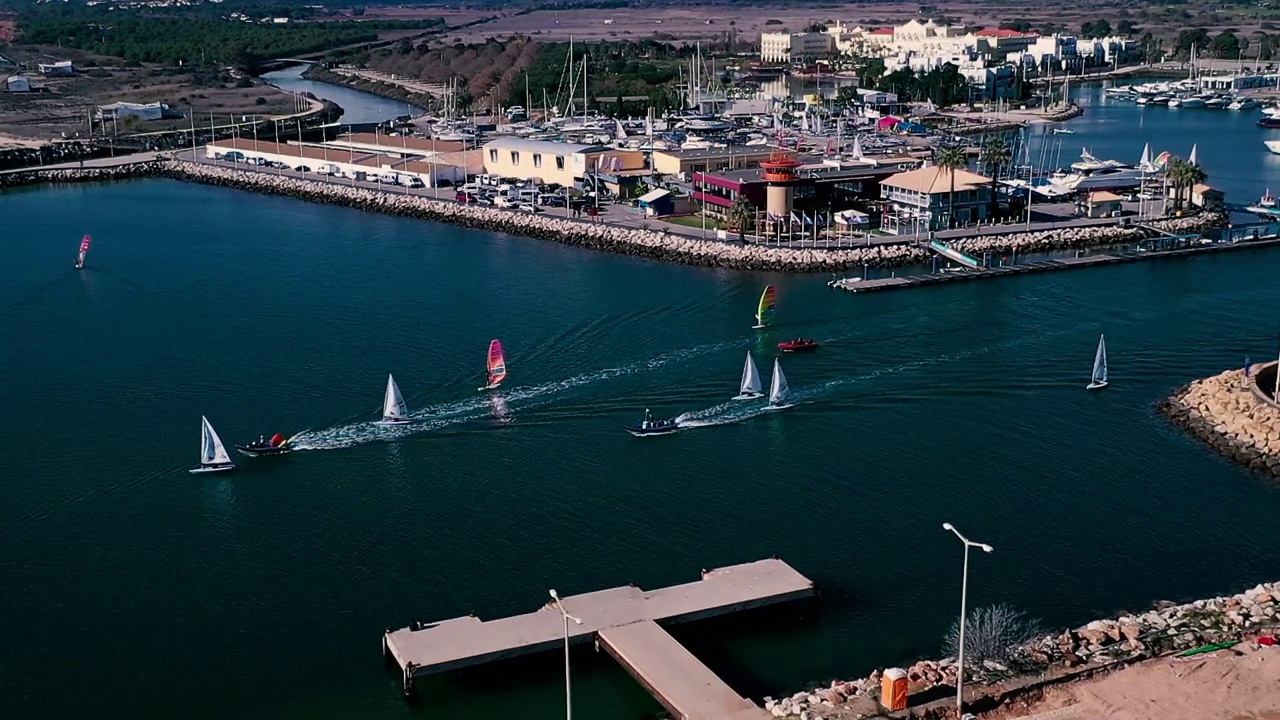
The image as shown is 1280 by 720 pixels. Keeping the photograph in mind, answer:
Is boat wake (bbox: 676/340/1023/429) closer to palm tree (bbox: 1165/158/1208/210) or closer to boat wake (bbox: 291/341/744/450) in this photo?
boat wake (bbox: 291/341/744/450)

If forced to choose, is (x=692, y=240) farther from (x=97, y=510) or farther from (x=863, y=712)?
(x=863, y=712)

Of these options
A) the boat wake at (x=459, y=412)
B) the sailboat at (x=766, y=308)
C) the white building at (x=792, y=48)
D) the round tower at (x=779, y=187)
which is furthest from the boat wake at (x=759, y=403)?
the white building at (x=792, y=48)

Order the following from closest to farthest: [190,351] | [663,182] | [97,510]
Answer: [97,510], [190,351], [663,182]

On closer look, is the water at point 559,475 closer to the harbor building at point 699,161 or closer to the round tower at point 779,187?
the round tower at point 779,187

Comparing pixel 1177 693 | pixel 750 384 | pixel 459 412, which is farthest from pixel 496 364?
pixel 1177 693

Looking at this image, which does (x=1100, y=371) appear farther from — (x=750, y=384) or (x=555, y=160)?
(x=555, y=160)

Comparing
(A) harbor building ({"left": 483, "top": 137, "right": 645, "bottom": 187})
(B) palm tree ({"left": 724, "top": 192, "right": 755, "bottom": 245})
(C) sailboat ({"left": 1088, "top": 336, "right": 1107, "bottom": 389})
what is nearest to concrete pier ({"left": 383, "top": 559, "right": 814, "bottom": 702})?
(C) sailboat ({"left": 1088, "top": 336, "right": 1107, "bottom": 389})

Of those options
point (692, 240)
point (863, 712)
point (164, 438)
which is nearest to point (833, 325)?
point (692, 240)
